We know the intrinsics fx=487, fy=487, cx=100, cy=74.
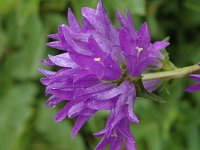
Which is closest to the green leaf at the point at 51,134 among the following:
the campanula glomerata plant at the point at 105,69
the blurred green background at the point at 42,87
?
the blurred green background at the point at 42,87

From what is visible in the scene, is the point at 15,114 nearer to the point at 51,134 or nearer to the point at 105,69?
the point at 51,134

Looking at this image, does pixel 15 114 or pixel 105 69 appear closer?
pixel 105 69

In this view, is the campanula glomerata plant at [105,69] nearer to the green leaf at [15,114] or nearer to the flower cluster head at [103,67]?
the flower cluster head at [103,67]

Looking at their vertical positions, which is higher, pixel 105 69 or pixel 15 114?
pixel 105 69

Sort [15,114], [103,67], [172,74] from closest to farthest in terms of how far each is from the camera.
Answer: [103,67] → [172,74] → [15,114]

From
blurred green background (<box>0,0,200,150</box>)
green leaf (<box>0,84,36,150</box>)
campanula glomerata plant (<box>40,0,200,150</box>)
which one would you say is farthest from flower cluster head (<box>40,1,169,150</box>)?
green leaf (<box>0,84,36,150</box>)

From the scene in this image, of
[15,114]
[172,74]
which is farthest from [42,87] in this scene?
[172,74]
